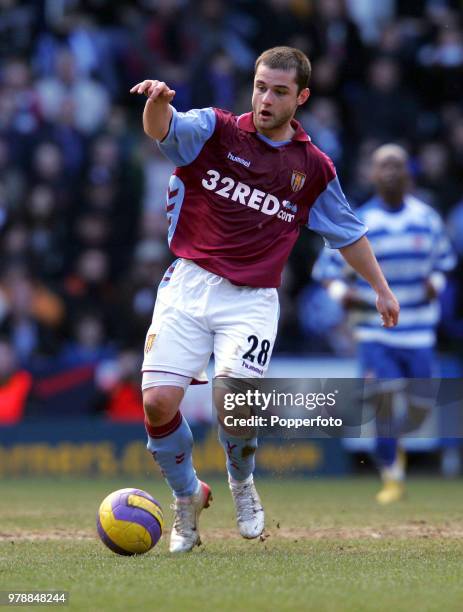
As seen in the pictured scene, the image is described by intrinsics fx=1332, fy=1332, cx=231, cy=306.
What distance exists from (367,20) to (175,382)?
13.4 m

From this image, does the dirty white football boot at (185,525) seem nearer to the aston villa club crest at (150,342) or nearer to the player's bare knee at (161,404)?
the player's bare knee at (161,404)

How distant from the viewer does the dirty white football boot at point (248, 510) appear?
745cm

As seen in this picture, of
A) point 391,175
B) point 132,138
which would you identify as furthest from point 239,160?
point 132,138

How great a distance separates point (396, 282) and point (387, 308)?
14.2 feet

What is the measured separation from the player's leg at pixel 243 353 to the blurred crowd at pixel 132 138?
7.11 m

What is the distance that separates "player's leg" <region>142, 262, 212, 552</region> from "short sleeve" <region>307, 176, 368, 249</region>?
84 cm

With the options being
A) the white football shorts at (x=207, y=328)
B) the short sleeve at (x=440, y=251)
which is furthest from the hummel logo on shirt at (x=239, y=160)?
the short sleeve at (x=440, y=251)

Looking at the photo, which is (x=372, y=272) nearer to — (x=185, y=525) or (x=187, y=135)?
(x=187, y=135)

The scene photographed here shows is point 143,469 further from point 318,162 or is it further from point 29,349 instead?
point 318,162

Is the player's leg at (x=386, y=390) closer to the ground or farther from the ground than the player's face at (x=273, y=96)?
closer to the ground

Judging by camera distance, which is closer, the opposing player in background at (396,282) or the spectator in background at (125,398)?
the opposing player in background at (396,282)

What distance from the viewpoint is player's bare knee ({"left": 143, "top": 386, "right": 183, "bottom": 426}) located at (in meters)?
7.10

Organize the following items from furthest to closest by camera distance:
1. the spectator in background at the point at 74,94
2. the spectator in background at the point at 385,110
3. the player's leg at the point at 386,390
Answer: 1. the spectator in background at the point at 385,110
2. the spectator in background at the point at 74,94
3. the player's leg at the point at 386,390

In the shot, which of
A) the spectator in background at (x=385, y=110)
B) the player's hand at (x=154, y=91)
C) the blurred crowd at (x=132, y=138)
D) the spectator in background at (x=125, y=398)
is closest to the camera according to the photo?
the player's hand at (x=154, y=91)
